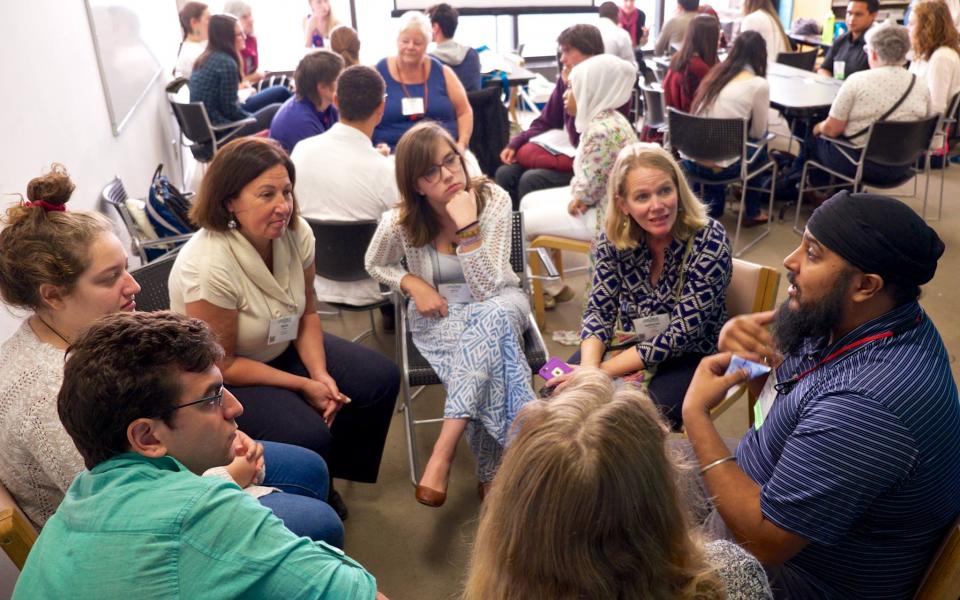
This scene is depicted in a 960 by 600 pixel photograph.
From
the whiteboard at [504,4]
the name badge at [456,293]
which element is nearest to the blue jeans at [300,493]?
the name badge at [456,293]

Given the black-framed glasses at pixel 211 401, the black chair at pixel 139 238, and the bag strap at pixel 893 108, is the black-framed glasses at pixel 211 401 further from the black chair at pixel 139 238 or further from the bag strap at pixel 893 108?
the bag strap at pixel 893 108

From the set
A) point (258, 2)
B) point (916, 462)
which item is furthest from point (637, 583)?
point (258, 2)

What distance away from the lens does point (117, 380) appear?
111cm

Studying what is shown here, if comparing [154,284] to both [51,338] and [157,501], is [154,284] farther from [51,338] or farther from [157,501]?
[157,501]

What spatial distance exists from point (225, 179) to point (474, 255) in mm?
851

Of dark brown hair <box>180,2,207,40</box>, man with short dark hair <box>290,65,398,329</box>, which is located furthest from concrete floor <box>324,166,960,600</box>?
dark brown hair <box>180,2,207,40</box>

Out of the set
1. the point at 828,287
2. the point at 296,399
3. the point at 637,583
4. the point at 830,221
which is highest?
the point at 830,221

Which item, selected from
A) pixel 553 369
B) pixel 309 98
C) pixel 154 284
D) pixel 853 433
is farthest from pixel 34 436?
pixel 309 98

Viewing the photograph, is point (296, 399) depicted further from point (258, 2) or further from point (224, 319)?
point (258, 2)

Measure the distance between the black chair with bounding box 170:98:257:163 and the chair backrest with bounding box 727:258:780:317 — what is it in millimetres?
3824

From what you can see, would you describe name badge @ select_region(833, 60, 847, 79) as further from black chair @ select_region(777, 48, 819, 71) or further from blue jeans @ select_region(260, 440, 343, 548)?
blue jeans @ select_region(260, 440, 343, 548)

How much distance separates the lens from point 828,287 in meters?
1.43

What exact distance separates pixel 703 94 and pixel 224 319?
11.2ft

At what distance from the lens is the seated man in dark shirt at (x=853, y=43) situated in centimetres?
547
